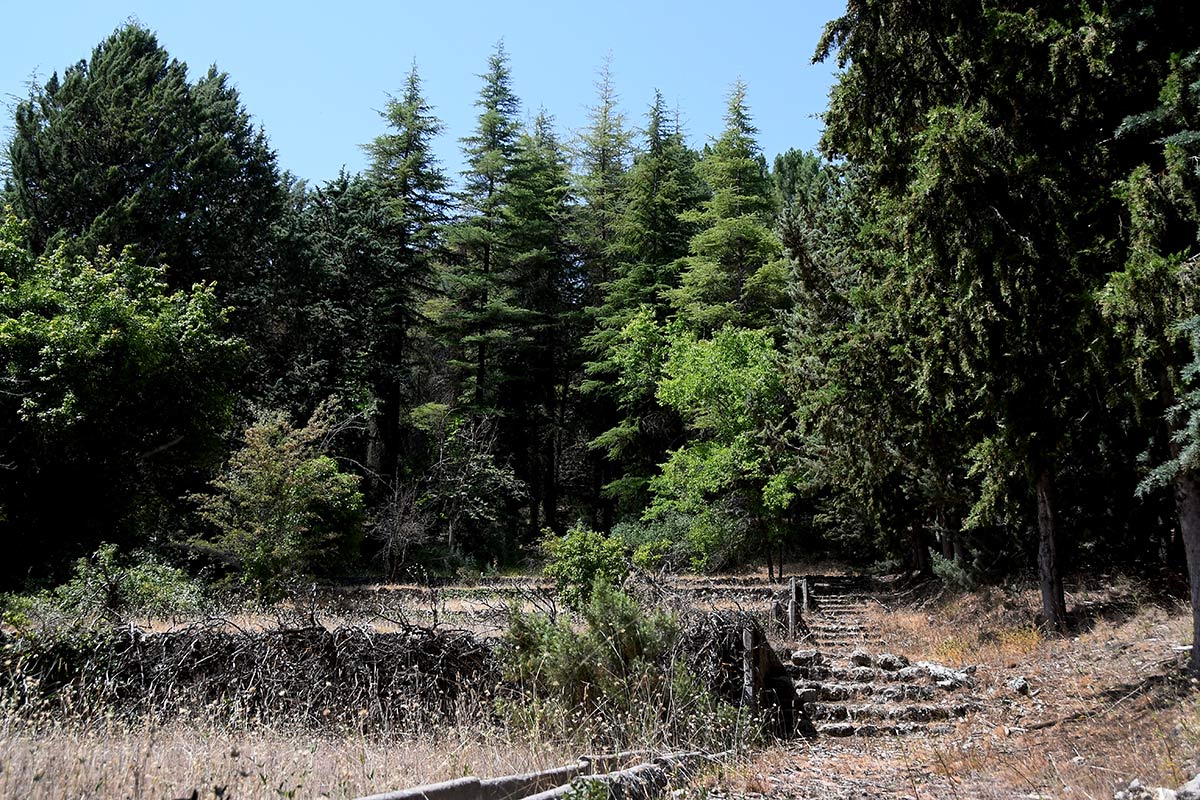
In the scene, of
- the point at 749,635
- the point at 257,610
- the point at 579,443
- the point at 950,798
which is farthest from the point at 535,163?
the point at 950,798

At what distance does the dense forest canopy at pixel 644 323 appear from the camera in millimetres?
10055

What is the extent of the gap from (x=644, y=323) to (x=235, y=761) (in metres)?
31.3

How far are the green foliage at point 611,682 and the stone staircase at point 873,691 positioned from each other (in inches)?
89.6

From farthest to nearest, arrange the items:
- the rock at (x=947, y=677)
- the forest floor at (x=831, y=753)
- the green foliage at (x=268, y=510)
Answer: the green foliage at (x=268, y=510), the rock at (x=947, y=677), the forest floor at (x=831, y=753)

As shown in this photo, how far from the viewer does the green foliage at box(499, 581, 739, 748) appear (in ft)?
25.0

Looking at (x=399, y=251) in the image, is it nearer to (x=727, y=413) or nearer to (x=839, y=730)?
(x=727, y=413)

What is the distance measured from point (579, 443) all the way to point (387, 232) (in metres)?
14.1

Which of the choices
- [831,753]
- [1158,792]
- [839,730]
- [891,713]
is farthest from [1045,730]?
[1158,792]

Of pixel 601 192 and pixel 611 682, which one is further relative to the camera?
pixel 601 192

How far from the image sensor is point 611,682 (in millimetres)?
7980

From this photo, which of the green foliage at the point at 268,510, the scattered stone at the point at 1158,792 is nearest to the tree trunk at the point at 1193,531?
the scattered stone at the point at 1158,792

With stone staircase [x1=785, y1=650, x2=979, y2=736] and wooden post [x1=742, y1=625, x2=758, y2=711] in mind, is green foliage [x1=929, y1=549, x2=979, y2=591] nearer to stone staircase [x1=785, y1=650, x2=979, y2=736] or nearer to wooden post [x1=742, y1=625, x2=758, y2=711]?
stone staircase [x1=785, y1=650, x2=979, y2=736]

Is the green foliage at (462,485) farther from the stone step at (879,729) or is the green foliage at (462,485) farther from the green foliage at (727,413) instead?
the stone step at (879,729)

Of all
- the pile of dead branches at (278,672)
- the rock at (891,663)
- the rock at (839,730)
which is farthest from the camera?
the rock at (891,663)
